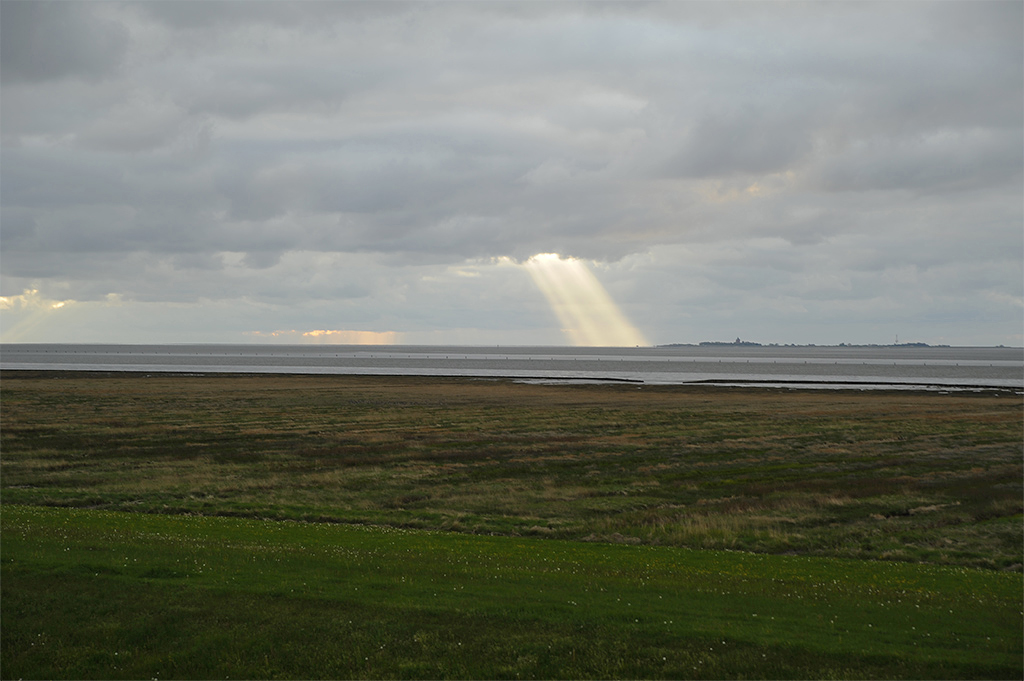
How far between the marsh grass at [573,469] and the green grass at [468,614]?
7682 millimetres

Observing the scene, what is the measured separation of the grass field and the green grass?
0.23ft

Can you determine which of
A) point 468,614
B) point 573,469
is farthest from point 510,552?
point 573,469

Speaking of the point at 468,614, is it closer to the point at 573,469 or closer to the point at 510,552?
the point at 510,552

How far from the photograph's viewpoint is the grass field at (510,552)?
1241cm

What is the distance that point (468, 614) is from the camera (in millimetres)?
14078

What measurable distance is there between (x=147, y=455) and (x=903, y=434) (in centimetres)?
5727

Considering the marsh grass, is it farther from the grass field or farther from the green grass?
the green grass

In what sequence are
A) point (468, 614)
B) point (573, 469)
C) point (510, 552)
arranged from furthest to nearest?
point (573, 469) < point (510, 552) < point (468, 614)

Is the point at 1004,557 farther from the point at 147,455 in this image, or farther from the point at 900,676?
the point at 147,455

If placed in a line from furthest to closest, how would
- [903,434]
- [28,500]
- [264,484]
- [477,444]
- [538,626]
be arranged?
[903,434], [477,444], [264,484], [28,500], [538,626]

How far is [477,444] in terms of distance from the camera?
5103 centimetres

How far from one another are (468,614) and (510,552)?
6.78m

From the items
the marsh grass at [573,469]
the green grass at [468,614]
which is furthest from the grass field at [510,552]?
the marsh grass at [573,469]

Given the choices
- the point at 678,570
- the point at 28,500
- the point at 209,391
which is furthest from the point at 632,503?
the point at 209,391
